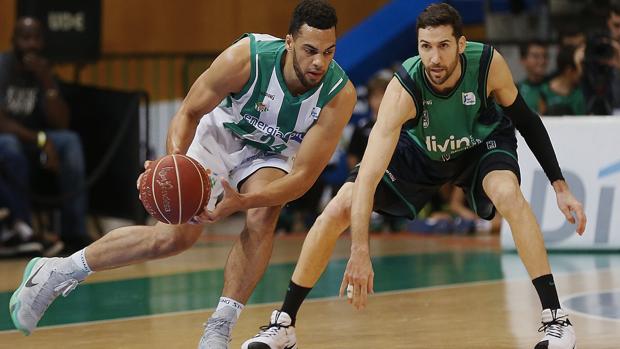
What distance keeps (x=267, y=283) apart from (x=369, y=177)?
3.28 m

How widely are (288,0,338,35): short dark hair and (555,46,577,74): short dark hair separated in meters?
6.03

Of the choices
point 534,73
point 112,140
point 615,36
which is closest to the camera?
point 615,36

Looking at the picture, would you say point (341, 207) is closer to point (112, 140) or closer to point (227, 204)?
point (227, 204)

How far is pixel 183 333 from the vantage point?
6766 millimetres

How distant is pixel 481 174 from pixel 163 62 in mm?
7519

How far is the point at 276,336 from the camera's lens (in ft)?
19.6

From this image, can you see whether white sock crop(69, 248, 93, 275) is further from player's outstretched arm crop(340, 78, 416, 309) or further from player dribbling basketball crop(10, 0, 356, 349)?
player's outstretched arm crop(340, 78, 416, 309)

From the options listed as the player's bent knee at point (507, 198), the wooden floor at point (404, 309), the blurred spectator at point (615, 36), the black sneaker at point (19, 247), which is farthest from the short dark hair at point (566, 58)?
the player's bent knee at point (507, 198)

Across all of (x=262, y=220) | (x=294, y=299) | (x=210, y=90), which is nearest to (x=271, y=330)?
(x=294, y=299)

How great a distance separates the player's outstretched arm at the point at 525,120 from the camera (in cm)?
614

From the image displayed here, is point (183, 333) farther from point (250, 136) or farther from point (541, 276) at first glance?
point (541, 276)

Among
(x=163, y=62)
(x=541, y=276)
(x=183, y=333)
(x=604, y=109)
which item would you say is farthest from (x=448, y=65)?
(x=163, y=62)

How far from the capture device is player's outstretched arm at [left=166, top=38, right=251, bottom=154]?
6172mm

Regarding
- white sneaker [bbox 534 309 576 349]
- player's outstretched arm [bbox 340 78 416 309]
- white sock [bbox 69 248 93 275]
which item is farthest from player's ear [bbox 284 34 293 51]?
white sneaker [bbox 534 309 576 349]
